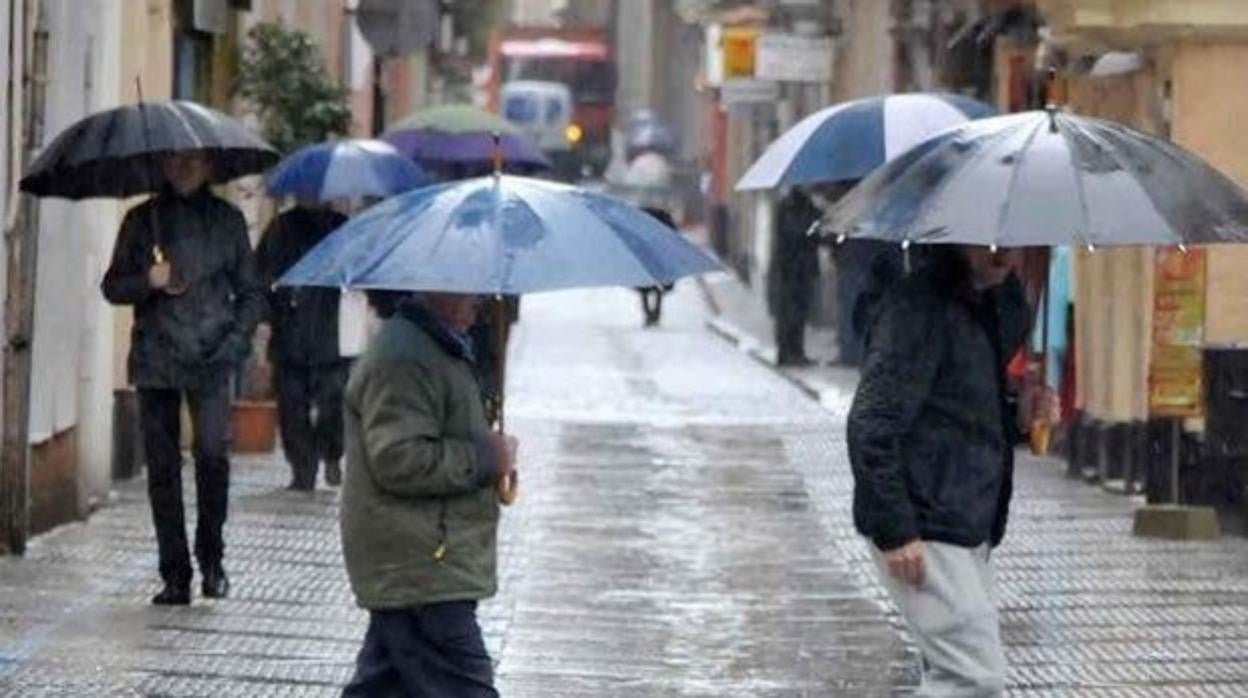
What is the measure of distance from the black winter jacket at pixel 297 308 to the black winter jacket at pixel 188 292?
208 inches

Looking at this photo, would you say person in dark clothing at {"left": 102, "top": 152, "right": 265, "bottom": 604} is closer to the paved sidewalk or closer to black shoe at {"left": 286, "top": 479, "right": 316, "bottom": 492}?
the paved sidewalk

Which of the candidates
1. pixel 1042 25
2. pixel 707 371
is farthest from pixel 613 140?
pixel 1042 25

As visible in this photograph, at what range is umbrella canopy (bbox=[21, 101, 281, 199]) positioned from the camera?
14.2 metres

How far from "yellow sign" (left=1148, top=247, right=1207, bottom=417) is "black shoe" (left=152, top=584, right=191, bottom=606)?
19.3ft

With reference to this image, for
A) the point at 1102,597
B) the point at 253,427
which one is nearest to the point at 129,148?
the point at 1102,597

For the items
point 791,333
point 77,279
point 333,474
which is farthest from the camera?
point 791,333

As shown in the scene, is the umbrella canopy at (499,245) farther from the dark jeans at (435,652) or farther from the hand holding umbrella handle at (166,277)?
the hand holding umbrella handle at (166,277)

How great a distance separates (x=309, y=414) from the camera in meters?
19.6

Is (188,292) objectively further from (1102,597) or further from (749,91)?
(749,91)

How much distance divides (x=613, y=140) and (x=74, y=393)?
76424 mm

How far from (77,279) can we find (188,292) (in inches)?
132

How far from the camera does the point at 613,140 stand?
93688mm

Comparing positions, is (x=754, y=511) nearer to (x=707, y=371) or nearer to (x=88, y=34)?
(x=88, y=34)

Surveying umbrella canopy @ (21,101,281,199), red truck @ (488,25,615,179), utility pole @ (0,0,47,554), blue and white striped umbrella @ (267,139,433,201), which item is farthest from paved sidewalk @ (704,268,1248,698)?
red truck @ (488,25,615,179)
